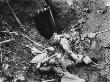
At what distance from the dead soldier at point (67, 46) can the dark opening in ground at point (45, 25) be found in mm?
225

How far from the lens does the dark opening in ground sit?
12.5 feet

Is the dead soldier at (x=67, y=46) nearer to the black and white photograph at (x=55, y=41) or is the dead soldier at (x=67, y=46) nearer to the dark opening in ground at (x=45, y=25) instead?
the black and white photograph at (x=55, y=41)

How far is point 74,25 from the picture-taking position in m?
3.74

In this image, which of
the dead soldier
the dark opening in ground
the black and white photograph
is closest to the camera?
the black and white photograph

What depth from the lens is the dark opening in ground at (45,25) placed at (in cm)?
381

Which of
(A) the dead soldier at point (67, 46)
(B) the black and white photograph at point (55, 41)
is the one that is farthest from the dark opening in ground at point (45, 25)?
(A) the dead soldier at point (67, 46)

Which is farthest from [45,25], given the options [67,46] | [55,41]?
[67,46]

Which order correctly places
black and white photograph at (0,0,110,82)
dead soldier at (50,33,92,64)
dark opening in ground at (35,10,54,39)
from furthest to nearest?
dark opening in ground at (35,10,54,39) → dead soldier at (50,33,92,64) → black and white photograph at (0,0,110,82)

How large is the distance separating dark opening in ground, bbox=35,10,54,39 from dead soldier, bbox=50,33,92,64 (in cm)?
22

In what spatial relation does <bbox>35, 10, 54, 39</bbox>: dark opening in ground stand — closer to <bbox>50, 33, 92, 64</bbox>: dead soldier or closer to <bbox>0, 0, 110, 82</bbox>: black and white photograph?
<bbox>0, 0, 110, 82</bbox>: black and white photograph

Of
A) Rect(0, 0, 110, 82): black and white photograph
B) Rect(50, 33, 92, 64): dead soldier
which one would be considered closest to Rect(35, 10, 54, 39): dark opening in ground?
Rect(0, 0, 110, 82): black and white photograph

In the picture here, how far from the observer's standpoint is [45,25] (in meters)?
3.93

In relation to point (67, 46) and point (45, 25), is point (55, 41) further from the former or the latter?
point (45, 25)

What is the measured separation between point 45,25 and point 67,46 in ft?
2.56
